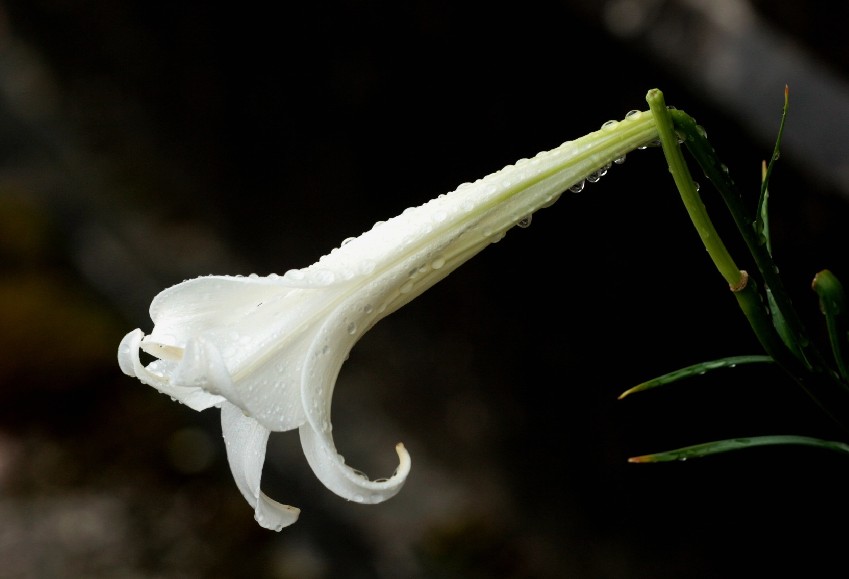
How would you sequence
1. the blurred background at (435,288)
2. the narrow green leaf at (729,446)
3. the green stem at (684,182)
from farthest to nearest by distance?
the blurred background at (435,288)
the narrow green leaf at (729,446)
the green stem at (684,182)

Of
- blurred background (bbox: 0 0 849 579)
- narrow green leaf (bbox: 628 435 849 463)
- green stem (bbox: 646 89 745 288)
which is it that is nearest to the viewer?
green stem (bbox: 646 89 745 288)

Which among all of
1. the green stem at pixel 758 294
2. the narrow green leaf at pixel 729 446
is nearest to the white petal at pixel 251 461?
the narrow green leaf at pixel 729 446

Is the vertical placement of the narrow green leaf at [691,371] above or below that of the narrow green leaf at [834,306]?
below

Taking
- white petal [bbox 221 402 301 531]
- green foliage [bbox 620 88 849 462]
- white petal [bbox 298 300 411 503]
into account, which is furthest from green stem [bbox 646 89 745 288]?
white petal [bbox 221 402 301 531]

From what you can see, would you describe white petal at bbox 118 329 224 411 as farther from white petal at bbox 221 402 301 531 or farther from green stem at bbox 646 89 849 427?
green stem at bbox 646 89 849 427

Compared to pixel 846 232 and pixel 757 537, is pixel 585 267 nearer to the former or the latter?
pixel 846 232

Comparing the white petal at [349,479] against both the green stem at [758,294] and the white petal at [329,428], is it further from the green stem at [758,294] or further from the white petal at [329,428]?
the green stem at [758,294]

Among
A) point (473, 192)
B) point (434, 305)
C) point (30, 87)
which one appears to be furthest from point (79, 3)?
point (473, 192)
